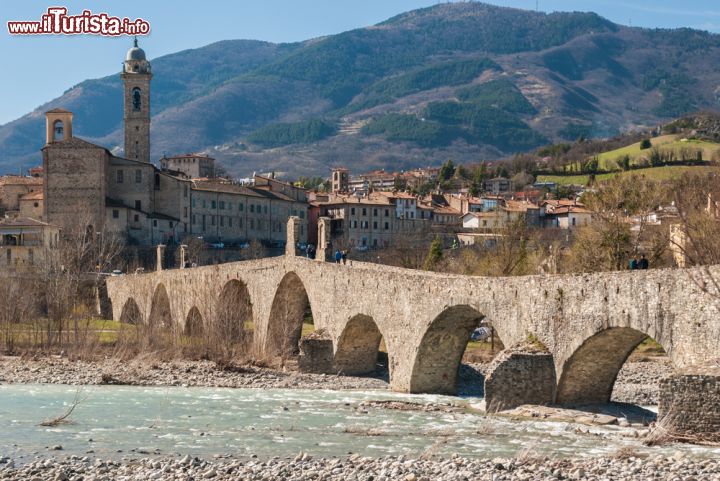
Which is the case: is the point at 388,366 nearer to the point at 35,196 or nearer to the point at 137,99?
the point at 35,196

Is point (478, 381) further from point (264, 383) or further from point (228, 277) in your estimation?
point (228, 277)

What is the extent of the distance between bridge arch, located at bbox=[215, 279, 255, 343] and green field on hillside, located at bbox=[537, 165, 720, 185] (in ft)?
156

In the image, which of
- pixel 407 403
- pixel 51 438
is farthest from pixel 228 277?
pixel 51 438

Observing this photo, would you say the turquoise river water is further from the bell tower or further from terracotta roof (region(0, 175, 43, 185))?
the bell tower

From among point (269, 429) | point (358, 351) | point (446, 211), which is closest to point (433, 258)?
point (358, 351)

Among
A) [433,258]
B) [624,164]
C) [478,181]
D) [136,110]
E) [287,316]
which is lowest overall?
[287,316]

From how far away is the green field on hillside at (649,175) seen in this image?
115125 millimetres

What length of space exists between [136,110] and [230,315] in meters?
78.9

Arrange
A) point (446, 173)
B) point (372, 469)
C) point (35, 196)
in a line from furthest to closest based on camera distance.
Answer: point (446, 173), point (35, 196), point (372, 469)

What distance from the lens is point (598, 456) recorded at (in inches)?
928

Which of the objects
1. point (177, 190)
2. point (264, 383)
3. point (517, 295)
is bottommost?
point (264, 383)

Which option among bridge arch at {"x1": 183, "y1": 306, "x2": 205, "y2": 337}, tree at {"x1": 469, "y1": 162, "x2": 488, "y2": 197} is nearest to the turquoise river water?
bridge arch at {"x1": 183, "y1": 306, "x2": 205, "y2": 337}

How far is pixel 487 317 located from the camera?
109 ft

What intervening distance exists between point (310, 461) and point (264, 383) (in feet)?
62.0
